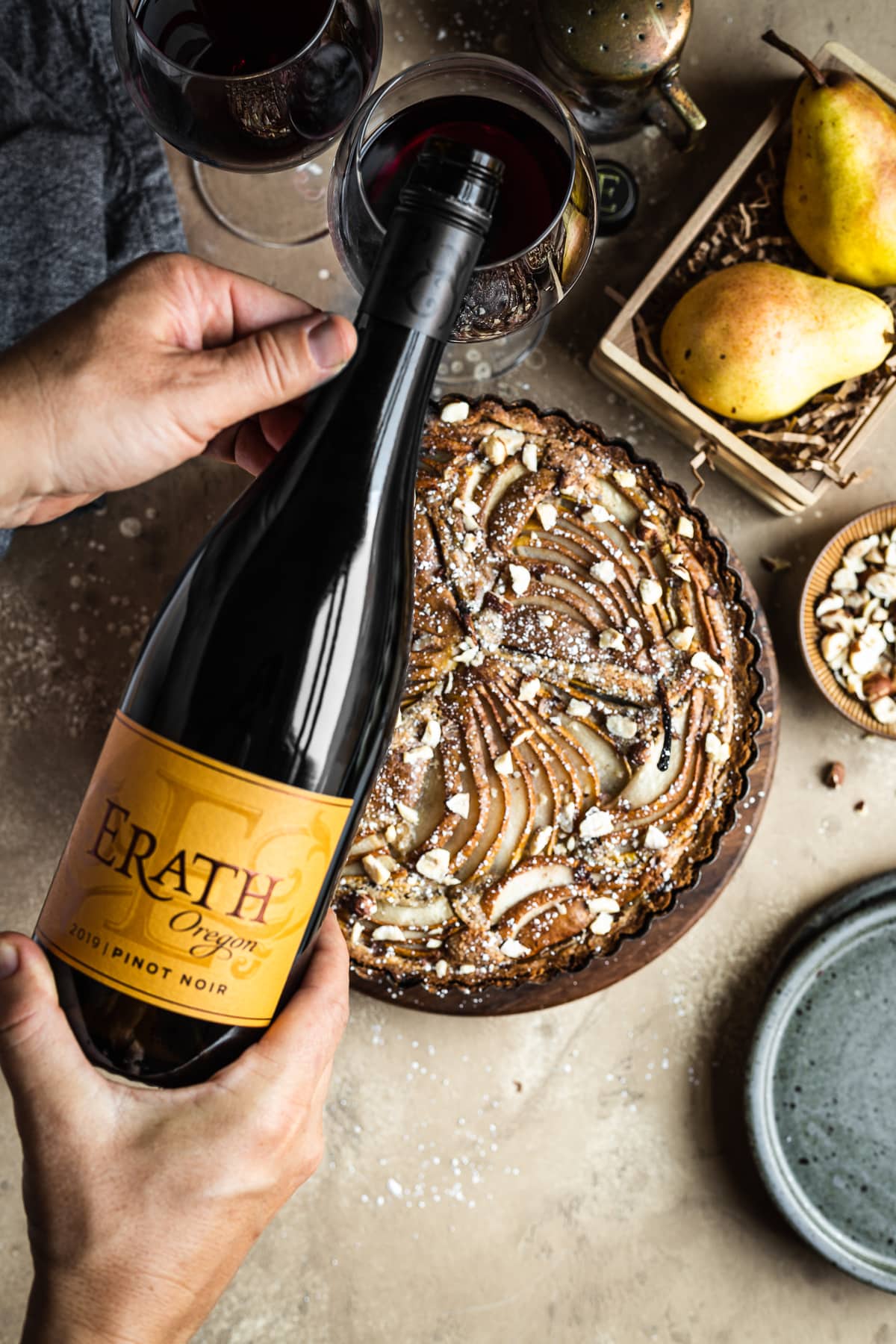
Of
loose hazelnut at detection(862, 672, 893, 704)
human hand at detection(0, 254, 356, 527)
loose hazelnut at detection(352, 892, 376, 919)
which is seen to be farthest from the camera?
loose hazelnut at detection(862, 672, 893, 704)

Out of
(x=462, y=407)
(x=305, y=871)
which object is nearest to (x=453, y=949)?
(x=305, y=871)

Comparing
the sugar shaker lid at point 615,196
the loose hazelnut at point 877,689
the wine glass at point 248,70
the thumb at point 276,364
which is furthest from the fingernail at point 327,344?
the loose hazelnut at point 877,689

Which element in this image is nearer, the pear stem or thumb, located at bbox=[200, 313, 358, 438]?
thumb, located at bbox=[200, 313, 358, 438]

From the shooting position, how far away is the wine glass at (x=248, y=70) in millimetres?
806

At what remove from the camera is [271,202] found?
3.77 feet

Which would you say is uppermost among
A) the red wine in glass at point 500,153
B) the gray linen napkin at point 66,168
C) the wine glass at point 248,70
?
the red wine in glass at point 500,153

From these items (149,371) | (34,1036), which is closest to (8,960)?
(34,1036)

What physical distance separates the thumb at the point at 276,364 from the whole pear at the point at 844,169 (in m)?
0.57

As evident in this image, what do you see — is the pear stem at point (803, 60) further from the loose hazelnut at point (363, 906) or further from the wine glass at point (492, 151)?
the loose hazelnut at point (363, 906)

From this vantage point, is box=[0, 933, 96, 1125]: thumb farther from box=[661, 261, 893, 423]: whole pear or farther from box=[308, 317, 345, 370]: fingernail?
box=[661, 261, 893, 423]: whole pear

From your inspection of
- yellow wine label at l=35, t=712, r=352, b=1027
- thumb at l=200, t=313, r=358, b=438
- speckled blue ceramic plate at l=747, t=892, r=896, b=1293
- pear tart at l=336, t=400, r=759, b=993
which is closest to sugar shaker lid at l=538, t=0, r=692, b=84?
pear tart at l=336, t=400, r=759, b=993

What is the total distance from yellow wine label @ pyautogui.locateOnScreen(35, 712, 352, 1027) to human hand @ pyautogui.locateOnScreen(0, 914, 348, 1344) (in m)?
0.09

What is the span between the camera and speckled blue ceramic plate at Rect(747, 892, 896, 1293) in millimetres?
1152

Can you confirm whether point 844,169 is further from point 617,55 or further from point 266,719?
point 266,719
